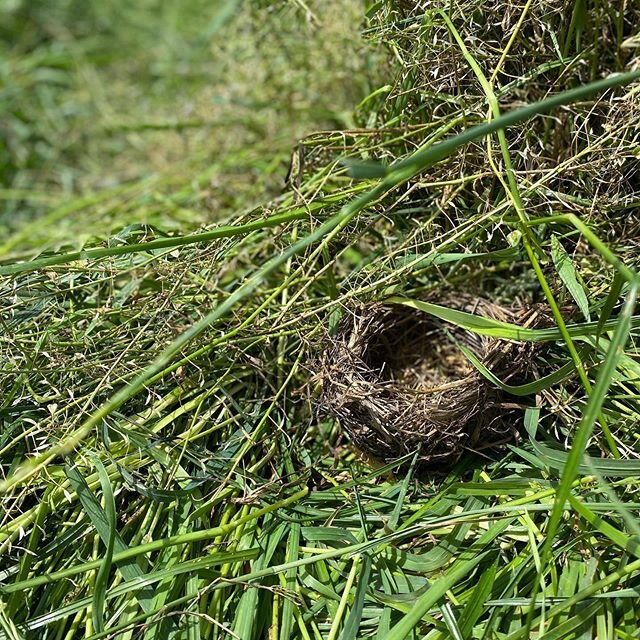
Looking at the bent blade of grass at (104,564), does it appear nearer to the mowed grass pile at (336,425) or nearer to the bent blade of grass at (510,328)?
the mowed grass pile at (336,425)

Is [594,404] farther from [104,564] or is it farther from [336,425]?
[104,564]

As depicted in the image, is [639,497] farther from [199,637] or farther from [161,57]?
[161,57]

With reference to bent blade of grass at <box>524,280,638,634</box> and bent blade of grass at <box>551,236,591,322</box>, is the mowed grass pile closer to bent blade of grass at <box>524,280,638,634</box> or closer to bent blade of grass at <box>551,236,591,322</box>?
bent blade of grass at <box>551,236,591,322</box>

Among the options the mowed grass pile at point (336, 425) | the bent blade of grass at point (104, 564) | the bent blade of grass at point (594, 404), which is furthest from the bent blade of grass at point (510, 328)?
the bent blade of grass at point (104, 564)

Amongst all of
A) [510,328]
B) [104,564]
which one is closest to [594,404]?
[510,328]

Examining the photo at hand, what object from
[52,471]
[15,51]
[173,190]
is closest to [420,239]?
[52,471]

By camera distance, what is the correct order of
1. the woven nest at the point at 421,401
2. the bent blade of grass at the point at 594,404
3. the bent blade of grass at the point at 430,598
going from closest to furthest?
the bent blade of grass at the point at 594,404 < the bent blade of grass at the point at 430,598 < the woven nest at the point at 421,401

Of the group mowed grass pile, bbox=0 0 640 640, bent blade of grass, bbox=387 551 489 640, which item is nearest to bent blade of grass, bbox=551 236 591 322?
mowed grass pile, bbox=0 0 640 640

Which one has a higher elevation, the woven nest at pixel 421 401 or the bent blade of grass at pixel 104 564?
the bent blade of grass at pixel 104 564
